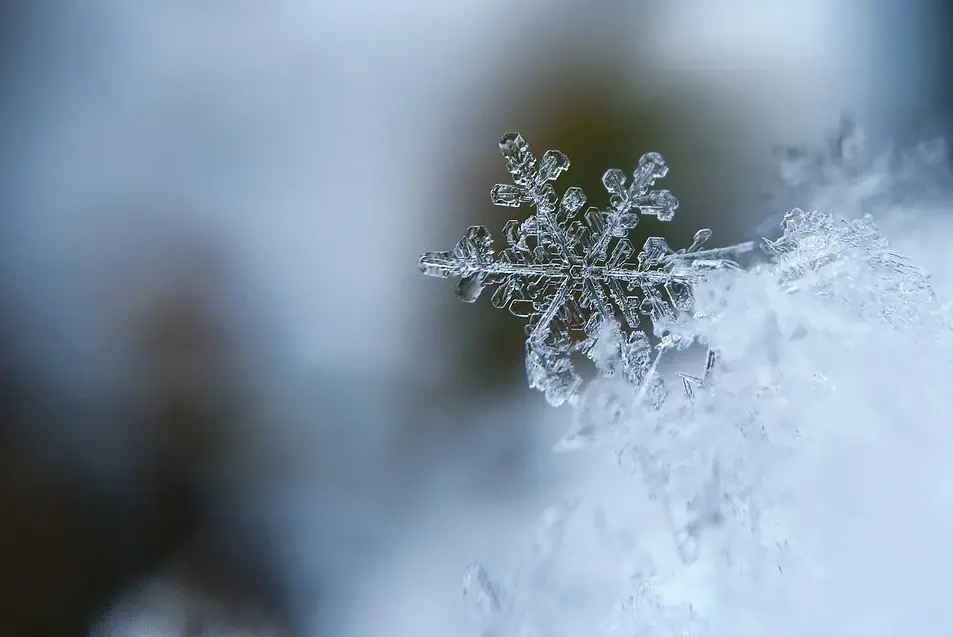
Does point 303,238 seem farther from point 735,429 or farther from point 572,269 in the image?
point 735,429

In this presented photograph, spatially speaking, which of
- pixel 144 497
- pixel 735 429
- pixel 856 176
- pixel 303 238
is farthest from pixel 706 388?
pixel 144 497

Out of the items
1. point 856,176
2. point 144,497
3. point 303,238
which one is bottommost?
point 144,497

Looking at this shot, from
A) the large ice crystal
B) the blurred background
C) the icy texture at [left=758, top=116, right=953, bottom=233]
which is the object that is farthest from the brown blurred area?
the icy texture at [left=758, top=116, right=953, bottom=233]

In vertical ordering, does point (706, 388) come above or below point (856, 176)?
below

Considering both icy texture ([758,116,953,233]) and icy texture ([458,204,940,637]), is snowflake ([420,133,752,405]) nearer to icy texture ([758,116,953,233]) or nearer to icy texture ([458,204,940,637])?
icy texture ([458,204,940,637])

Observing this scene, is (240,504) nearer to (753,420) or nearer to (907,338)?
(753,420)

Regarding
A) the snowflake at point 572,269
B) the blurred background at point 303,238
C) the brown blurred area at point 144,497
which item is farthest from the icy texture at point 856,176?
Answer: the brown blurred area at point 144,497
